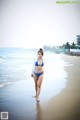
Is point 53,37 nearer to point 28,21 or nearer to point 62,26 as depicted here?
point 62,26

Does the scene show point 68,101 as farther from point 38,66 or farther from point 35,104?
point 38,66

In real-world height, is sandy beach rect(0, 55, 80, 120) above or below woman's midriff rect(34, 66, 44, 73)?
below

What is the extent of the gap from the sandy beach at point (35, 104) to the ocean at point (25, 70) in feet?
0.19

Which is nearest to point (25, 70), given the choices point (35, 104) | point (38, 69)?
point (38, 69)

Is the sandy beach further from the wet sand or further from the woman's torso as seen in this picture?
the woman's torso

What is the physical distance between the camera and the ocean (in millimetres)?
2641

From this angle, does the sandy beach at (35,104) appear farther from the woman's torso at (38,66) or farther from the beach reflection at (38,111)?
the woman's torso at (38,66)

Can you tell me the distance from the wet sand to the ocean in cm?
7

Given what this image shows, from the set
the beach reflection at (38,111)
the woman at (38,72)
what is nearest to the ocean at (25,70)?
the woman at (38,72)

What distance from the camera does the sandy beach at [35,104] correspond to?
2581 mm

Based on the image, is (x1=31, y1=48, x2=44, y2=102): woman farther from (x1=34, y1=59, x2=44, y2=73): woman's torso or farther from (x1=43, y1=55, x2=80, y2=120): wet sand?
(x1=43, y1=55, x2=80, y2=120): wet sand

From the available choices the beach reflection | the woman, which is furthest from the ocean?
the beach reflection

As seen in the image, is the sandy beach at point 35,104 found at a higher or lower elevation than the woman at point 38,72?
lower

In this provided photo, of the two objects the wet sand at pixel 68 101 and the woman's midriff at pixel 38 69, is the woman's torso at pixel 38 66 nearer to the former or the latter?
the woman's midriff at pixel 38 69
